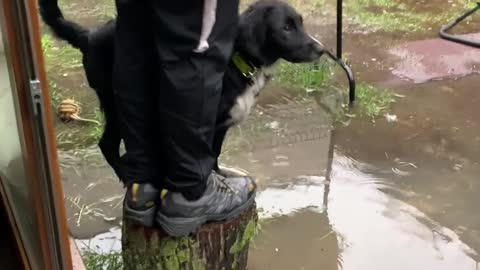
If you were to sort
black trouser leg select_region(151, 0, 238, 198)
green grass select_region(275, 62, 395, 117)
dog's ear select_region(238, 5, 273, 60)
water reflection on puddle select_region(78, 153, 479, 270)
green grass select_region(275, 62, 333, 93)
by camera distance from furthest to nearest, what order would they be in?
green grass select_region(275, 62, 333, 93)
green grass select_region(275, 62, 395, 117)
water reflection on puddle select_region(78, 153, 479, 270)
dog's ear select_region(238, 5, 273, 60)
black trouser leg select_region(151, 0, 238, 198)

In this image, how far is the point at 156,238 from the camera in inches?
89.9

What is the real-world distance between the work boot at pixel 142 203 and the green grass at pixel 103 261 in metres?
0.53

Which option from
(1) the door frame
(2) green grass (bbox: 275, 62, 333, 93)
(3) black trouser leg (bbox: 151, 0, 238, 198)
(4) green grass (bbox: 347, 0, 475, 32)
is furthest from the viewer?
(4) green grass (bbox: 347, 0, 475, 32)

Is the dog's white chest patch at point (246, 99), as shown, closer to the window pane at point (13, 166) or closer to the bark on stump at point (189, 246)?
the bark on stump at point (189, 246)

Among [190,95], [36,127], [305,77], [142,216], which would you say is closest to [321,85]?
[305,77]

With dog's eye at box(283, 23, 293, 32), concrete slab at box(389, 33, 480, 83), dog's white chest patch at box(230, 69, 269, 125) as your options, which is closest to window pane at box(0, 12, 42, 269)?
dog's white chest patch at box(230, 69, 269, 125)

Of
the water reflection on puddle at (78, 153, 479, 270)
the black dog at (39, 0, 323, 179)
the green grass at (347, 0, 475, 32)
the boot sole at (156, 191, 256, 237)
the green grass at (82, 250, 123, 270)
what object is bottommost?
the water reflection on puddle at (78, 153, 479, 270)

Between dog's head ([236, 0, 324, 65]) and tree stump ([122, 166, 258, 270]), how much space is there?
0.52 metres

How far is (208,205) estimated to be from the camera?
2234 mm

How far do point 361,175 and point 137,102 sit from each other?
155 centimetres

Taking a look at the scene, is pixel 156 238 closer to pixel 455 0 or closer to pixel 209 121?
pixel 209 121

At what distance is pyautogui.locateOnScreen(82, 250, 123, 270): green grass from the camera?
2.72 meters

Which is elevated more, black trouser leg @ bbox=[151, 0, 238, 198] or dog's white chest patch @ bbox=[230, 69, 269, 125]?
black trouser leg @ bbox=[151, 0, 238, 198]

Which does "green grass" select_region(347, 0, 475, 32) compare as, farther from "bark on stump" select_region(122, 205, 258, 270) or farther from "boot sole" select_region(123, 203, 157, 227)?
"boot sole" select_region(123, 203, 157, 227)
